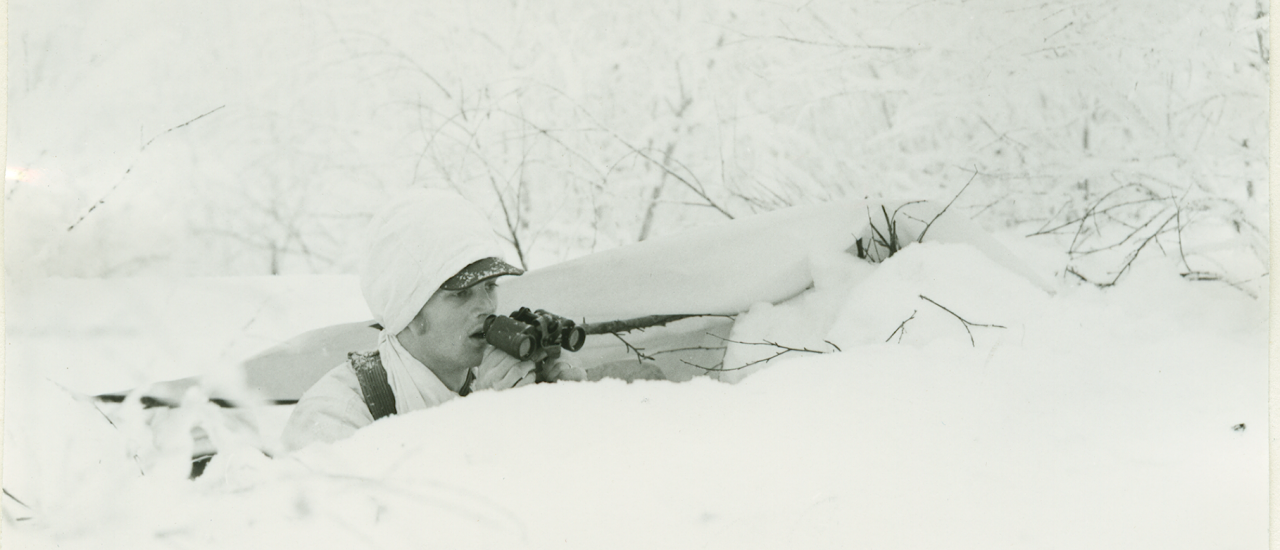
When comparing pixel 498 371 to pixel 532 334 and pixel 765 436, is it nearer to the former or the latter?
pixel 532 334

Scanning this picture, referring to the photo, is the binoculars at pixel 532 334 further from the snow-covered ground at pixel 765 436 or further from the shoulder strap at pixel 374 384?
the shoulder strap at pixel 374 384

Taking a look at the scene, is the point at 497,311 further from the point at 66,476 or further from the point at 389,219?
the point at 66,476

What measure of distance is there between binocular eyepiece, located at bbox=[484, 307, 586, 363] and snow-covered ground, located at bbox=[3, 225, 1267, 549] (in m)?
0.08

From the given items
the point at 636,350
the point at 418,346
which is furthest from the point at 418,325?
the point at 636,350

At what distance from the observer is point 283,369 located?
143cm

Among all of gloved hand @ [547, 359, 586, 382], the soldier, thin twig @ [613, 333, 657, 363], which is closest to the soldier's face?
the soldier

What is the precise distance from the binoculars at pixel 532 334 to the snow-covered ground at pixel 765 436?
3.1 inches

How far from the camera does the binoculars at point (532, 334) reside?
4.54 feet

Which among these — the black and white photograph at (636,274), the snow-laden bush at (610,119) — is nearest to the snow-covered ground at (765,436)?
the black and white photograph at (636,274)

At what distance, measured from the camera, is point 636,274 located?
4.96 ft

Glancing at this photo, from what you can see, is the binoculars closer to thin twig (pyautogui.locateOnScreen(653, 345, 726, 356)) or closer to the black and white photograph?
the black and white photograph

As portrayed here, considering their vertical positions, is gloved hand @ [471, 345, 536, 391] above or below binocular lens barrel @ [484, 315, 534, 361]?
below

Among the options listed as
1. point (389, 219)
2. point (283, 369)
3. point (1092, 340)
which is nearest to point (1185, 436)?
point (1092, 340)

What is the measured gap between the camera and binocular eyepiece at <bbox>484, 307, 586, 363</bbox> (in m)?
1.38
